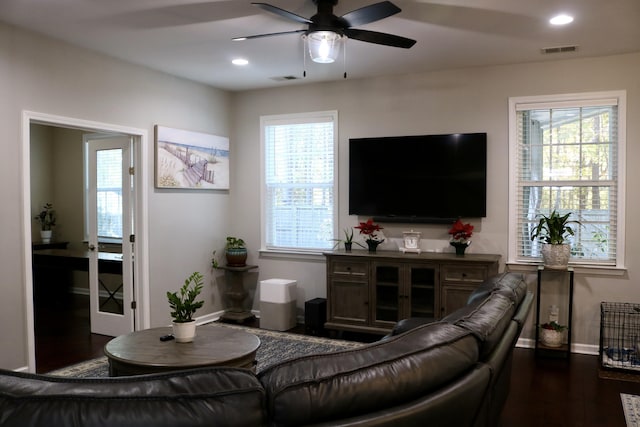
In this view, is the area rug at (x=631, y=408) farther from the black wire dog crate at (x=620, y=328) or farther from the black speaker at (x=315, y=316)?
the black speaker at (x=315, y=316)

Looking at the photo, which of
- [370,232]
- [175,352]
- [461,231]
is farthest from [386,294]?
[175,352]

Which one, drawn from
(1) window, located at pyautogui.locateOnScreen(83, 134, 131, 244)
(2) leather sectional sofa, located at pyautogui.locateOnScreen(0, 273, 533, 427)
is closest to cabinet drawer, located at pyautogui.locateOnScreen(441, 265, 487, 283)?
(2) leather sectional sofa, located at pyautogui.locateOnScreen(0, 273, 533, 427)

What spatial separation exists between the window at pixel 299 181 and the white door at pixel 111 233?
1.62m

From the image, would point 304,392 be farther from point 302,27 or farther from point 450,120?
point 450,120

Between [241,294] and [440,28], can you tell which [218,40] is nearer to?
[440,28]

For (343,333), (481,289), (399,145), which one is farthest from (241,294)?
(481,289)

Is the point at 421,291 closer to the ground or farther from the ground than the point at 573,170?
closer to the ground

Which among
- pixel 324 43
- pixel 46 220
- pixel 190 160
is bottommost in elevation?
pixel 46 220

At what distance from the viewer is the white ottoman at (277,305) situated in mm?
5441

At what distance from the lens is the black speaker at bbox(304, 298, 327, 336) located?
5.24m

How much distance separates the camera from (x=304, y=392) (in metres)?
1.26

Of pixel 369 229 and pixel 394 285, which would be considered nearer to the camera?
pixel 394 285

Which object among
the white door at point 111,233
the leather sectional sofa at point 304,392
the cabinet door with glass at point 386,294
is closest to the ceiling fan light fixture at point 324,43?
the leather sectional sofa at point 304,392

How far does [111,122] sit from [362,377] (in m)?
4.07
